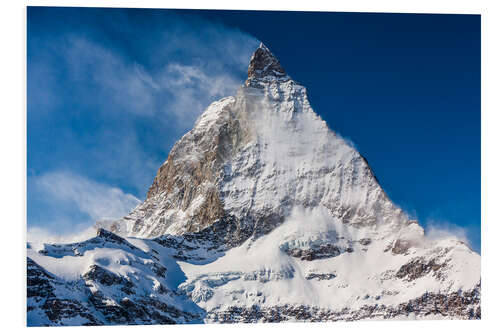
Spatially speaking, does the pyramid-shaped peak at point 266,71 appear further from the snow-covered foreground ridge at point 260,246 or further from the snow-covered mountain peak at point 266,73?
the snow-covered foreground ridge at point 260,246

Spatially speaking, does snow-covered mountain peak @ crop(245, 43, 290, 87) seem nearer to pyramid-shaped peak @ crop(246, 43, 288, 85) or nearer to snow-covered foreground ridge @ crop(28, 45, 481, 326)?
pyramid-shaped peak @ crop(246, 43, 288, 85)

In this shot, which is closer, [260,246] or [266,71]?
[260,246]

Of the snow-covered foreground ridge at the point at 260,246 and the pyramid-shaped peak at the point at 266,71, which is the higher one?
the pyramid-shaped peak at the point at 266,71

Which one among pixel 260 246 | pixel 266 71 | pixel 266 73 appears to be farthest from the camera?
pixel 266 73

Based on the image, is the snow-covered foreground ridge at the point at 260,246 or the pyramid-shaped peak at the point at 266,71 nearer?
the snow-covered foreground ridge at the point at 260,246

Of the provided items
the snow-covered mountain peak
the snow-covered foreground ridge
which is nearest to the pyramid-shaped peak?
the snow-covered mountain peak

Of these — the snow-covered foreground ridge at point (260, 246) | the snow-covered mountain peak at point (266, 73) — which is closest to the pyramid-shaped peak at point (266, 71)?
the snow-covered mountain peak at point (266, 73)

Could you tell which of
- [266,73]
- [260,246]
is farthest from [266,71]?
[260,246]

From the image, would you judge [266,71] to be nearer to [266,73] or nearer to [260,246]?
[266,73]

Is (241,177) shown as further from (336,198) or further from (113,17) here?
(113,17)
